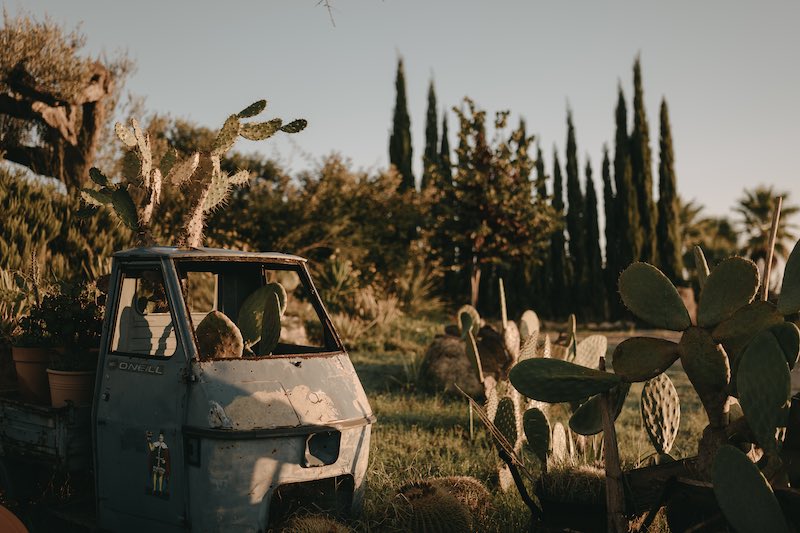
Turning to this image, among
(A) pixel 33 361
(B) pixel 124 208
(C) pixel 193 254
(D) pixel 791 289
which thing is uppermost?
(B) pixel 124 208

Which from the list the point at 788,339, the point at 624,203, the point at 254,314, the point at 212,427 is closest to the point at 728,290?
the point at 788,339

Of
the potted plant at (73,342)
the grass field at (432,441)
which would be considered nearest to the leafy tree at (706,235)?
the grass field at (432,441)

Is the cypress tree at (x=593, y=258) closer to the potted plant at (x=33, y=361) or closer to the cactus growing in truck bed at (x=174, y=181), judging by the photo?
the cactus growing in truck bed at (x=174, y=181)

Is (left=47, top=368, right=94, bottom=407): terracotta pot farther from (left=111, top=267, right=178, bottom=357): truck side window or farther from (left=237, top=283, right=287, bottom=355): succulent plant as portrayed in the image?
(left=237, top=283, right=287, bottom=355): succulent plant

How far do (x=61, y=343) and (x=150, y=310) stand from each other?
2.01ft

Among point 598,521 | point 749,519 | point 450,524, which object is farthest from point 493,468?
point 749,519

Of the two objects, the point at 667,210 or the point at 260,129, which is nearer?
the point at 260,129

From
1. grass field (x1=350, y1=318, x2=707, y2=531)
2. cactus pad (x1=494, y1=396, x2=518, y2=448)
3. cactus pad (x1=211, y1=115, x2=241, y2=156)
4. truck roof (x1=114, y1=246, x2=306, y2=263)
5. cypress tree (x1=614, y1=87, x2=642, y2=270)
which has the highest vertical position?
cypress tree (x1=614, y1=87, x2=642, y2=270)

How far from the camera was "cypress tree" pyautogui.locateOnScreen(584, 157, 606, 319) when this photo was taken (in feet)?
90.4

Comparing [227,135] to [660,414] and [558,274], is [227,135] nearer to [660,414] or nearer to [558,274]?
[660,414]

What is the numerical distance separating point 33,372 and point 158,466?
1.75 meters

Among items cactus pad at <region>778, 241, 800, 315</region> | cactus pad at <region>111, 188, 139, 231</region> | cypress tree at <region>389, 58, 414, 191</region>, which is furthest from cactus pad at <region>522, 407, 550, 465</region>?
cypress tree at <region>389, 58, 414, 191</region>

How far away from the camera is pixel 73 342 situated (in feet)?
16.4

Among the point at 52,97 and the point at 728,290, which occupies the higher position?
the point at 52,97
